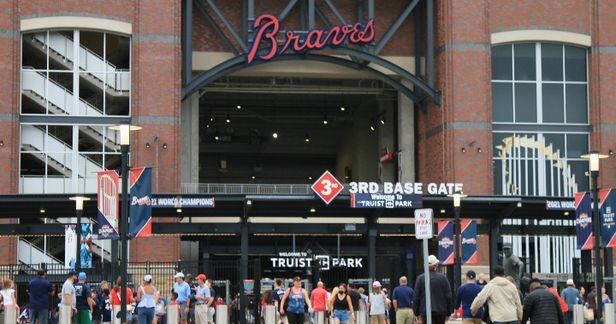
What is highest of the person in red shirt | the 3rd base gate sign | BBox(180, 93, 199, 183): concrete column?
BBox(180, 93, 199, 183): concrete column

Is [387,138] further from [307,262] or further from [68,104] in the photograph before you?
[68,104]

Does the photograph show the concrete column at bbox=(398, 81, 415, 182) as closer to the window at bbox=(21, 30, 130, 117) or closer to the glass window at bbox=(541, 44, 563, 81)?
the glass window at bbox=(541, 44, 563, 81)

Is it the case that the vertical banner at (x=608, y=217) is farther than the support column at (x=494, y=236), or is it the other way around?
the support column at (x=494, y=236)

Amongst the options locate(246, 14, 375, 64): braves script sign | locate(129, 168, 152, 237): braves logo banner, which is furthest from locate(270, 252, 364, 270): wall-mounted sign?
locate(129, 168, 152, 237): braves logo banner

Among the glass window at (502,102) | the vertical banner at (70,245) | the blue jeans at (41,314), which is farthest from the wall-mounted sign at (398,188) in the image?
the blue jeans at (41,314)

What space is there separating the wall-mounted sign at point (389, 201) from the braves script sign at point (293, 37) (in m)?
10.8

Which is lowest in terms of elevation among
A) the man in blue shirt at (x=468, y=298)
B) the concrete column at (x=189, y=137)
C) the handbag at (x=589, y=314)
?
the handbag at (x=589, y=314)

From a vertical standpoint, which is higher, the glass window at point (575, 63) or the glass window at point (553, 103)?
the glass window at point (575, 63)

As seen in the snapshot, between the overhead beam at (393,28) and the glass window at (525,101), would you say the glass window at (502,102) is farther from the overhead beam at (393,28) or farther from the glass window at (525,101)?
the overhead beam at (393,28)

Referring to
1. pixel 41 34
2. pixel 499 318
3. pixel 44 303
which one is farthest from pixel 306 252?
pixel 499 318

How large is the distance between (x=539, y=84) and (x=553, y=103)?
124cm

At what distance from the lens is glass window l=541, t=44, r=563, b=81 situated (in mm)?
55281

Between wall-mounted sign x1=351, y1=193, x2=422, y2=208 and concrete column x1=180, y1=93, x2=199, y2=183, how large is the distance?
12806 millimetres

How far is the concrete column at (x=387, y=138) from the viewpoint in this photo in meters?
61.7
